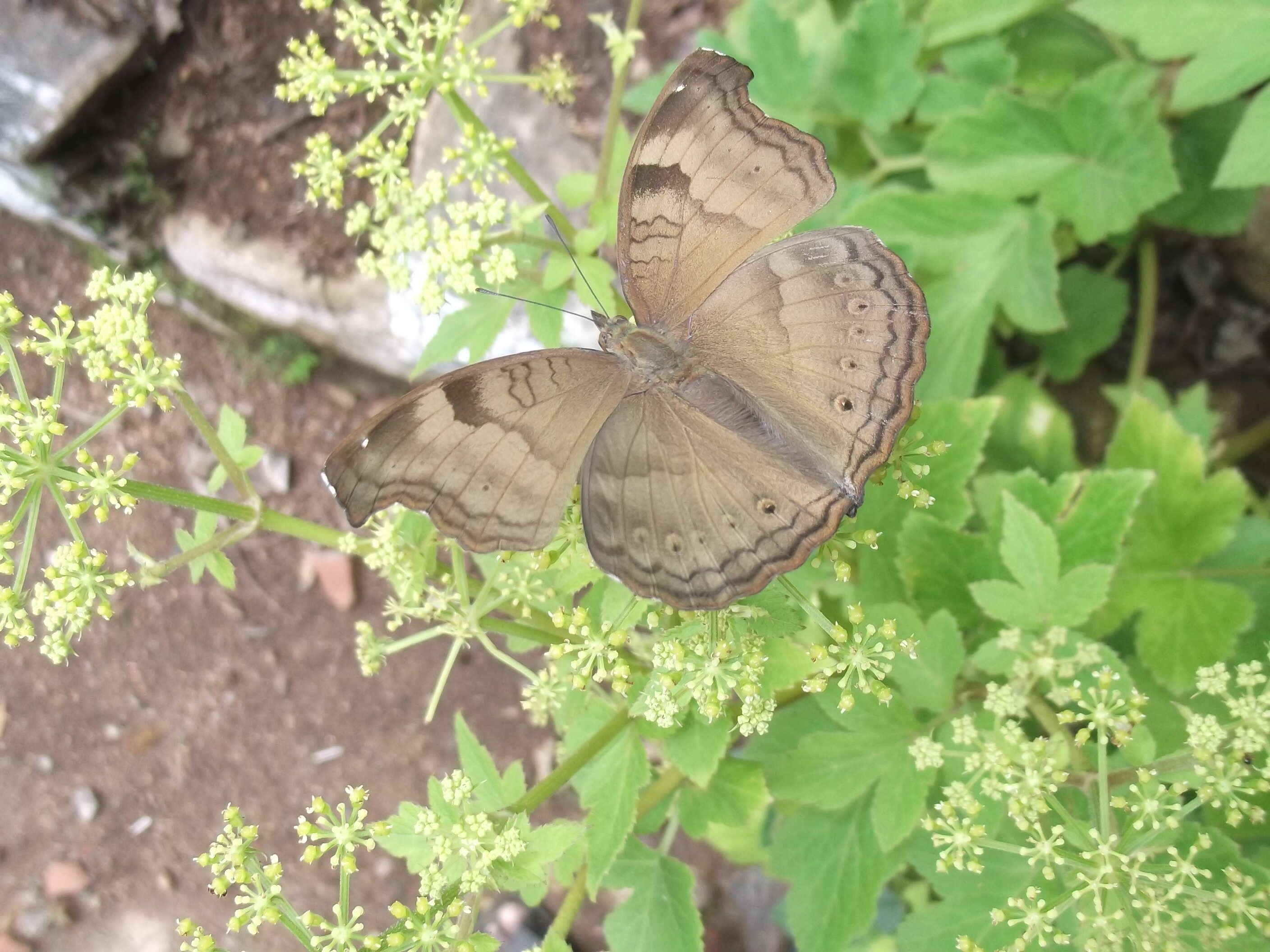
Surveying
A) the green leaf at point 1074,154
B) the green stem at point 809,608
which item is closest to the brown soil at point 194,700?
the green stem at point 809,608

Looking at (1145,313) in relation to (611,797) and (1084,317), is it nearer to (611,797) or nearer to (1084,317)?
(1084,317)

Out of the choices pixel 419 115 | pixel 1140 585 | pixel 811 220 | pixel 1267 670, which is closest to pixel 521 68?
pixel 811 220

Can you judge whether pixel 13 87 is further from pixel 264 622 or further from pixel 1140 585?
pixel 1140 585

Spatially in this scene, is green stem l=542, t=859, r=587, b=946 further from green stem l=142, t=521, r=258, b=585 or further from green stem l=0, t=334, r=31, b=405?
green stem l=0, t=334, r=31, b=405

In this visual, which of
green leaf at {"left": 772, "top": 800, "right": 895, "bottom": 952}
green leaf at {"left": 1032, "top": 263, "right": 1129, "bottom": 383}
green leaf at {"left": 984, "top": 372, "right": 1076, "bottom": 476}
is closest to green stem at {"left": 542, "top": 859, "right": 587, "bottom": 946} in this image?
green leaf at {"left": 772, "top": 800, "right": 895, "bottom": 952}

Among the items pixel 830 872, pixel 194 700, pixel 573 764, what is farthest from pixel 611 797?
pixel 194 700

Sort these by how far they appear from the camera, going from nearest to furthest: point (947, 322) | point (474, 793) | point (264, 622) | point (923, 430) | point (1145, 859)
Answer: point (1145, 859)
point (474, 793)
point (923, 430)
point (947, 322)
point (264, 622)
